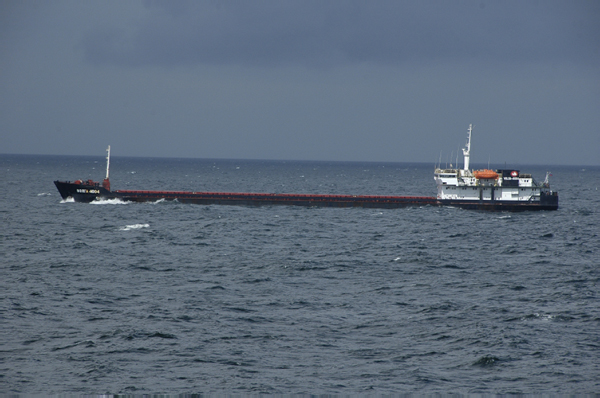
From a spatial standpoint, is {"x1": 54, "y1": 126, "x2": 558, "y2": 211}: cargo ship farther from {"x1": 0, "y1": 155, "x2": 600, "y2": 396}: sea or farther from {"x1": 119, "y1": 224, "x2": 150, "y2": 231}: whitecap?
{"x1": 0, "y1": 155, "x2": 600, "y2": 396}: sea

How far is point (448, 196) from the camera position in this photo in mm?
88562

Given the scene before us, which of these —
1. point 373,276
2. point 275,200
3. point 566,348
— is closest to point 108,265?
point 373,276

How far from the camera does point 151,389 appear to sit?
74.7ft

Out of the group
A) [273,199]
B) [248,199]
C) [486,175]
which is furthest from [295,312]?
[248,199]

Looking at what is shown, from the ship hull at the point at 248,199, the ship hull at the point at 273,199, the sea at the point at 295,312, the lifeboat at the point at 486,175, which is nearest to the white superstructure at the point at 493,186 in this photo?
the lifeboat at the point at 486,175

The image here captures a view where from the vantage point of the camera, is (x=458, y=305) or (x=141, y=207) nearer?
(x=458, y=305)

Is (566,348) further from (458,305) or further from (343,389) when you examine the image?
(343,389)

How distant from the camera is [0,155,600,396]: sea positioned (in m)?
24.3

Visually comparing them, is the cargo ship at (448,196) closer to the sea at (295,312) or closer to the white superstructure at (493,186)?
the white superstructure at (493,186)

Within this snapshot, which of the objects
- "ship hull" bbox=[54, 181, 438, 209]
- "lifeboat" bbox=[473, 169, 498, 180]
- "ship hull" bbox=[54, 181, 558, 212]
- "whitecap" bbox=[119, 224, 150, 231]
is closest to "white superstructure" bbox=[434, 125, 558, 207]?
"lifeboat" bbox=[473, 169, 498, 180]

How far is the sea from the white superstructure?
1971 cm

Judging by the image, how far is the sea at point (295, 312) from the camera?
79.7 feet

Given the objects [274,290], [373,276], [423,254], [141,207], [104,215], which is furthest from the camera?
[141,207]

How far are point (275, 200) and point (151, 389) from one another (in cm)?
7349
